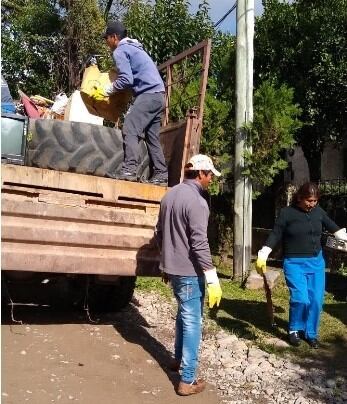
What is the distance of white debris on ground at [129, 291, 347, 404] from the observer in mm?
4215

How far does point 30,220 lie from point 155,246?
0.98 metres

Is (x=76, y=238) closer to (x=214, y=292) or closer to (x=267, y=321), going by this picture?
(x=214, y=292)

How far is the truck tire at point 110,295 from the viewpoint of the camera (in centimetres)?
611

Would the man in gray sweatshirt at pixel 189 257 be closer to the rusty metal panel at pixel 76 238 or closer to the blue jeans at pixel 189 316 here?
the blue jeans at pixel 189 316

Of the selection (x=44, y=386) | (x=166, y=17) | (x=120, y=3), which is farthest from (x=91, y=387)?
(x=120, y=3)

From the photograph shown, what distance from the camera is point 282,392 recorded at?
14.0 ft

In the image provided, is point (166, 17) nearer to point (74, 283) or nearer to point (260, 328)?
point (74, 283)

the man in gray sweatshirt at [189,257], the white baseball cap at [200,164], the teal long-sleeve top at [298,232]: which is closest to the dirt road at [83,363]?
the man in gray sweatshirt at [189,257]

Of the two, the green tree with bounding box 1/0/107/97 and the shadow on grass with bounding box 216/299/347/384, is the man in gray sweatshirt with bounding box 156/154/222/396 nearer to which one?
the shadow on grass with bounding box 216/299/347/384

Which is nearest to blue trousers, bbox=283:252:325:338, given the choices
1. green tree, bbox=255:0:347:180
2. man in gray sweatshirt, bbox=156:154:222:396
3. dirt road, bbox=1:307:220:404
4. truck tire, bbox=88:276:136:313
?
dirt road, bbox=1:307:220:404

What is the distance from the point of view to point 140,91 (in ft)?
17.0

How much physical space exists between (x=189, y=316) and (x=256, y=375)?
31.4 inches

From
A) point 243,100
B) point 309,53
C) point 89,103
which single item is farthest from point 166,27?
point 89,103

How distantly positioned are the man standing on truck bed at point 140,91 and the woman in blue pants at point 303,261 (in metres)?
1.25
